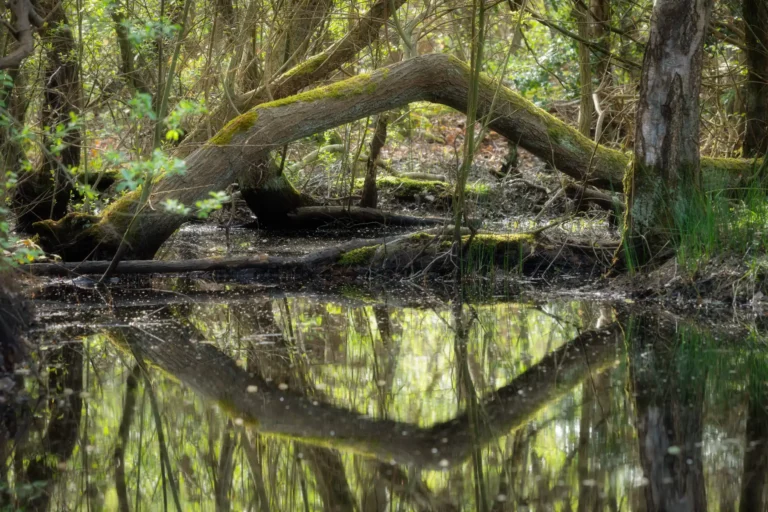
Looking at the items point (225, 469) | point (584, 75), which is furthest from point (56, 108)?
point (225, 469)

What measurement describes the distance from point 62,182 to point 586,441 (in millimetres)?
8237

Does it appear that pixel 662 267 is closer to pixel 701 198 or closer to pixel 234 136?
pixel 701 198

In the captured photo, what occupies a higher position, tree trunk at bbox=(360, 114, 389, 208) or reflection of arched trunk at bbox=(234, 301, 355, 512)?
tree trunk at bbox=(360, 114, 389, 208)

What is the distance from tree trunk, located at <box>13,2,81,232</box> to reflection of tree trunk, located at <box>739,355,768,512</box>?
602 centimetres

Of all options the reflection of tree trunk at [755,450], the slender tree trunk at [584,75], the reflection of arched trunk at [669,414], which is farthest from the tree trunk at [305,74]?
the reflection of tree trunk at [755,450]

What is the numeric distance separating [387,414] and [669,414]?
1.31 m

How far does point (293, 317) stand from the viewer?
6664mm

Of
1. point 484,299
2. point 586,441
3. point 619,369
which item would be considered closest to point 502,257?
point 484,299

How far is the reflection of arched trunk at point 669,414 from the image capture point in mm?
3395

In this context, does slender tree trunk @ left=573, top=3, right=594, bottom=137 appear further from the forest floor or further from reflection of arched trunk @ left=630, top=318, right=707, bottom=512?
reflection of arched trunk @ left=630, top=318, right=707, bottom=512

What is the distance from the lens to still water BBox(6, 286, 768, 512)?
351cm

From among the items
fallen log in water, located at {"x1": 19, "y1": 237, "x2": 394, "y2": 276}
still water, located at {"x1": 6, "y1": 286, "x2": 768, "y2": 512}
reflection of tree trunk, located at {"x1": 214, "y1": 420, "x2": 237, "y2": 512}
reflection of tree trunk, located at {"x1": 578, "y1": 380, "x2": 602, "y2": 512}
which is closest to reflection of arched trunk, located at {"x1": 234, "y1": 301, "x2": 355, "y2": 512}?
still water, located at {"x1": 6, "y1": 286, "x2": 768, "y2": 512}

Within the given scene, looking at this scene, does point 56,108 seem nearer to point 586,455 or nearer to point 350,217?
point 350,217

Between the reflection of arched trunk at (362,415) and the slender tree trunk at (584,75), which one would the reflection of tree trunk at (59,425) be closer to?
the reflection of arched trunk at (362,415)
